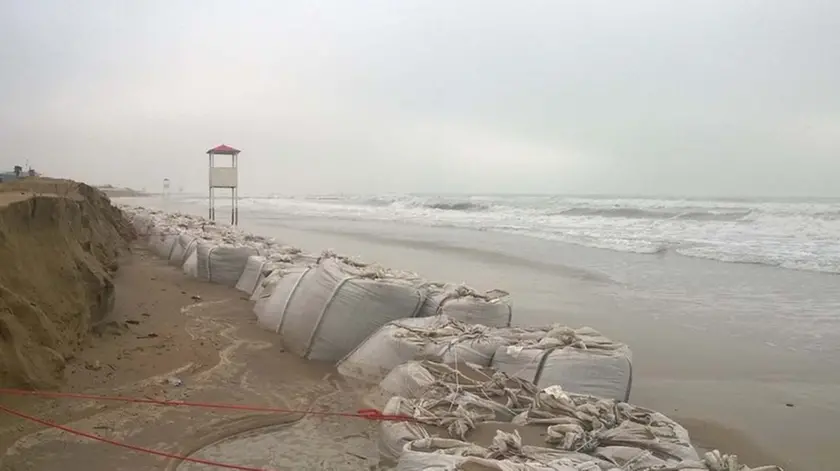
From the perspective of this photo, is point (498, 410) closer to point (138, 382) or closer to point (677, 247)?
point (138, 382)

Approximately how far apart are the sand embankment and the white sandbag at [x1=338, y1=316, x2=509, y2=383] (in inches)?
70.7

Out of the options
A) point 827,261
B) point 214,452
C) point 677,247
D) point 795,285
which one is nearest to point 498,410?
point 214,452

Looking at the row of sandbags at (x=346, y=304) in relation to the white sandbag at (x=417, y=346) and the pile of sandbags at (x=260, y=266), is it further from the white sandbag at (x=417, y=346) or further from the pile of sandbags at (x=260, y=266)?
the pile of sandbags at (x=260, y=266)

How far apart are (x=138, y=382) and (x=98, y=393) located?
0.27 meters

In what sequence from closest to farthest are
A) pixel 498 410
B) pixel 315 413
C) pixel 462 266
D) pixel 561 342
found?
1. pixel 498 410
2. pixel 315 413
3. pixel 561 342
4. pixel 462 266

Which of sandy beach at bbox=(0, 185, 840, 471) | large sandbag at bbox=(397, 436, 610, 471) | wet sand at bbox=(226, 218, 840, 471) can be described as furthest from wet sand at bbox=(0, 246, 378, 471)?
wet sand at bbox=(226, 218, 840, 471)

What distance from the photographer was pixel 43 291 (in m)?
4.03

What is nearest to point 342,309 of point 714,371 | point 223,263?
point 714,371

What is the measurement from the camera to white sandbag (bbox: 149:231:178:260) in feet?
32.7

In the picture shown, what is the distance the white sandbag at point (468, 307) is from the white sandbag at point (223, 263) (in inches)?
124

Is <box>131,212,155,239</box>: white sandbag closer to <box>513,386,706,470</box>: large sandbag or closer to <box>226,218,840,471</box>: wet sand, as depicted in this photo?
<box>226,218,840,471</box>: wet sand

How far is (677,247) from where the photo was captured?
13859 millimetres

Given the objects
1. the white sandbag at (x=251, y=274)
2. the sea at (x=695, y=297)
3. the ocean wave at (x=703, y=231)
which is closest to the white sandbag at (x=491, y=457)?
the sea at (x=695, y=297)

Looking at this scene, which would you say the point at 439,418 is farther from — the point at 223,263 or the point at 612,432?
the point at 223,263
